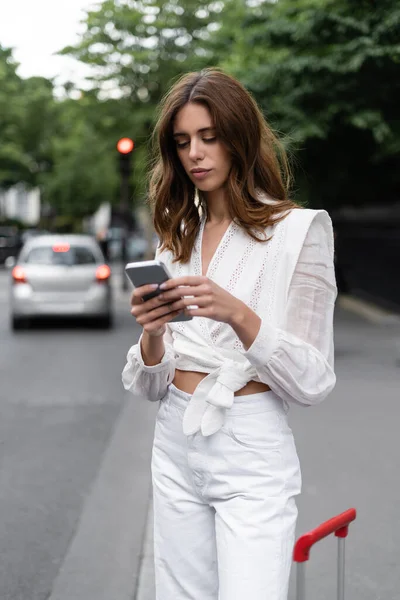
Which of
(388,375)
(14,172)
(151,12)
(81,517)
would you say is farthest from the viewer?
(14,172)

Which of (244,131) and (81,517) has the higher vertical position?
(244,131)

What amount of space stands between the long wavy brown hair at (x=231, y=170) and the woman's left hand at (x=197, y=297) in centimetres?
31

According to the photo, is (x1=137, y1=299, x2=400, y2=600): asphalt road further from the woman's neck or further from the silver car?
the silver car

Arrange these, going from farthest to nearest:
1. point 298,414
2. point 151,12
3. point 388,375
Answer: point 151,12 → point 388,375 → point 298,414

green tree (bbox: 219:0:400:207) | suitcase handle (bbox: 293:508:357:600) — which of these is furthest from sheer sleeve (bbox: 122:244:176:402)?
green tree (bbox: 219:0:400:207)

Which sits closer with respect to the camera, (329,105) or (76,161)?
(329,105)

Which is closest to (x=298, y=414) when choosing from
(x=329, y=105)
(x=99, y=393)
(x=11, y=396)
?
(x=99, y=393)

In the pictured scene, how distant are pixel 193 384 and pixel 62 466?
434 cm

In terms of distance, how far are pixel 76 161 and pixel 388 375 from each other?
44.8 meters

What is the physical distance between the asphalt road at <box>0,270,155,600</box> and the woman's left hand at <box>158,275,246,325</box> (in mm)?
2432

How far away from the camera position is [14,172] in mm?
52188

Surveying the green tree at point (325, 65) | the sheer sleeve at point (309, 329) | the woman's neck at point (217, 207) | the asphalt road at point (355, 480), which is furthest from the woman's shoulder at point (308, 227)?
the green tree at point (325, 65)

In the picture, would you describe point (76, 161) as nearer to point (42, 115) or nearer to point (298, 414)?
point (42, 115)

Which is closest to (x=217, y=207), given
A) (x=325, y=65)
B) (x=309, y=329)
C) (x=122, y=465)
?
(x=309, y=329)
